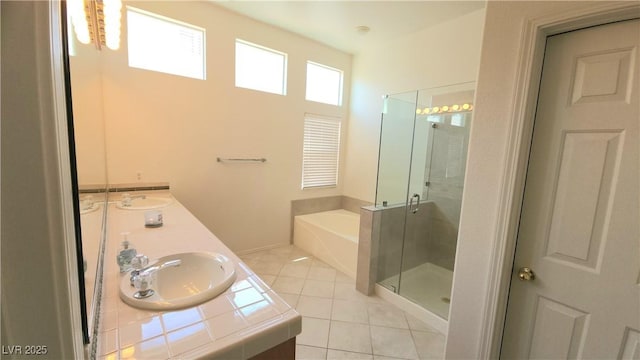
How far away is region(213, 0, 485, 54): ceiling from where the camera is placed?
8.82 feet

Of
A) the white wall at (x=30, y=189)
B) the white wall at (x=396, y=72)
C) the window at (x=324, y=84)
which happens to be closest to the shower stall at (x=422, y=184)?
the white wall at (x=396, y=72)

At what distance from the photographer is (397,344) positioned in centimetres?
204

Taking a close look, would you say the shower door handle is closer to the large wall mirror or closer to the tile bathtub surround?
the tile bathtub surround

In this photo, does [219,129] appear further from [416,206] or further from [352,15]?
[416,206]

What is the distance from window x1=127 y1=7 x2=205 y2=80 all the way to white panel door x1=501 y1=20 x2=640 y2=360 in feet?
10.1

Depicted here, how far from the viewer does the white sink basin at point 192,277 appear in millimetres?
1049

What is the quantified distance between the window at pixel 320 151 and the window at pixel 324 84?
11.8 inches

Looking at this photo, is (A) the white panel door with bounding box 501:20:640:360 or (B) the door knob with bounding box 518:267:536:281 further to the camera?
(B) the door knob with bounding box 518:267:536:281

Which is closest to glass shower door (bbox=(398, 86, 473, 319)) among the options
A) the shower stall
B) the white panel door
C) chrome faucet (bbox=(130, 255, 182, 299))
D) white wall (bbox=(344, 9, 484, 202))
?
the shower stall

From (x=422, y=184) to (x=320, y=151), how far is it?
1612 mm

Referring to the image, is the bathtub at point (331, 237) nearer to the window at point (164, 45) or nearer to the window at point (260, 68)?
the window at point (260, 68)

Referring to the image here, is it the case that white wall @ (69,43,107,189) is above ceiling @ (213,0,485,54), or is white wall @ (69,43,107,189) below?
below

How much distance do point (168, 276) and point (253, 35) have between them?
2.95 m

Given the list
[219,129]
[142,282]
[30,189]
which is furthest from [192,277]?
[219,129]
